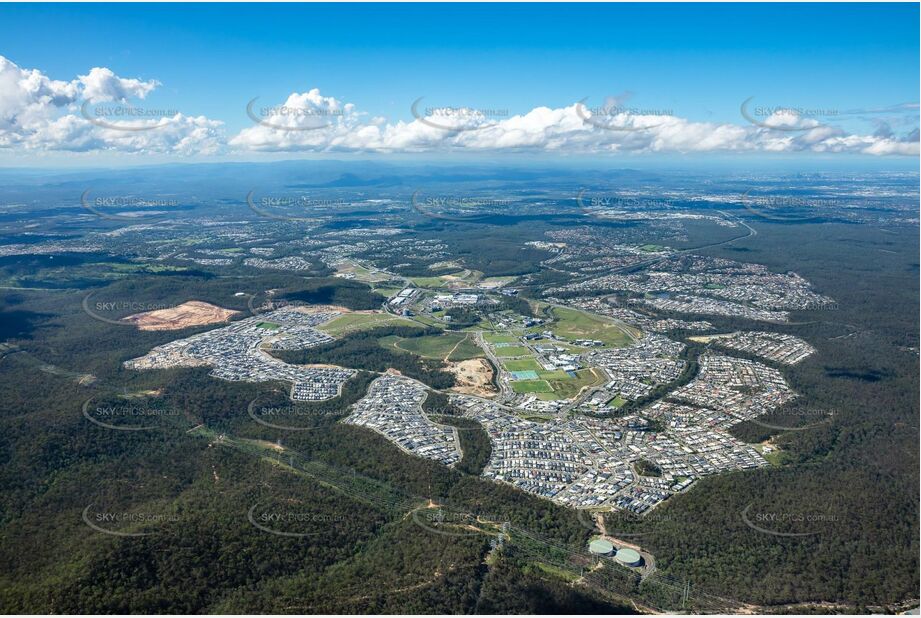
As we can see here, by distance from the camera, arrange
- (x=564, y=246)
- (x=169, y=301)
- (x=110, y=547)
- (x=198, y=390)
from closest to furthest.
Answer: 1. (x=110, y=547)
2. (x=198, y=390)
3. (x=169, y=301)
4. (x=564, y=246)

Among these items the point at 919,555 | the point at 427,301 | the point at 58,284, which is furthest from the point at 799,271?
the point at 58,284

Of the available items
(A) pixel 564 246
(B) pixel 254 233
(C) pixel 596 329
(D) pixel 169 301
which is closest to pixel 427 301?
(C) pixel 596 329

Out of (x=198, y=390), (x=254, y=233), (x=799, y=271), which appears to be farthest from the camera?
(x=254, y=233)

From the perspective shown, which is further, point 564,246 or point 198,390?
point 564,246

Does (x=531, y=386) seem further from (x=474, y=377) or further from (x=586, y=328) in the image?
(x=586, y=328)

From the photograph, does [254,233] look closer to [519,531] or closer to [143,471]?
[143,471]

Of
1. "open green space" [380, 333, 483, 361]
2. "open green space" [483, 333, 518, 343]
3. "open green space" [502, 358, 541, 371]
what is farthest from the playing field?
A: "open green space" [483, 333, 518, 343]
